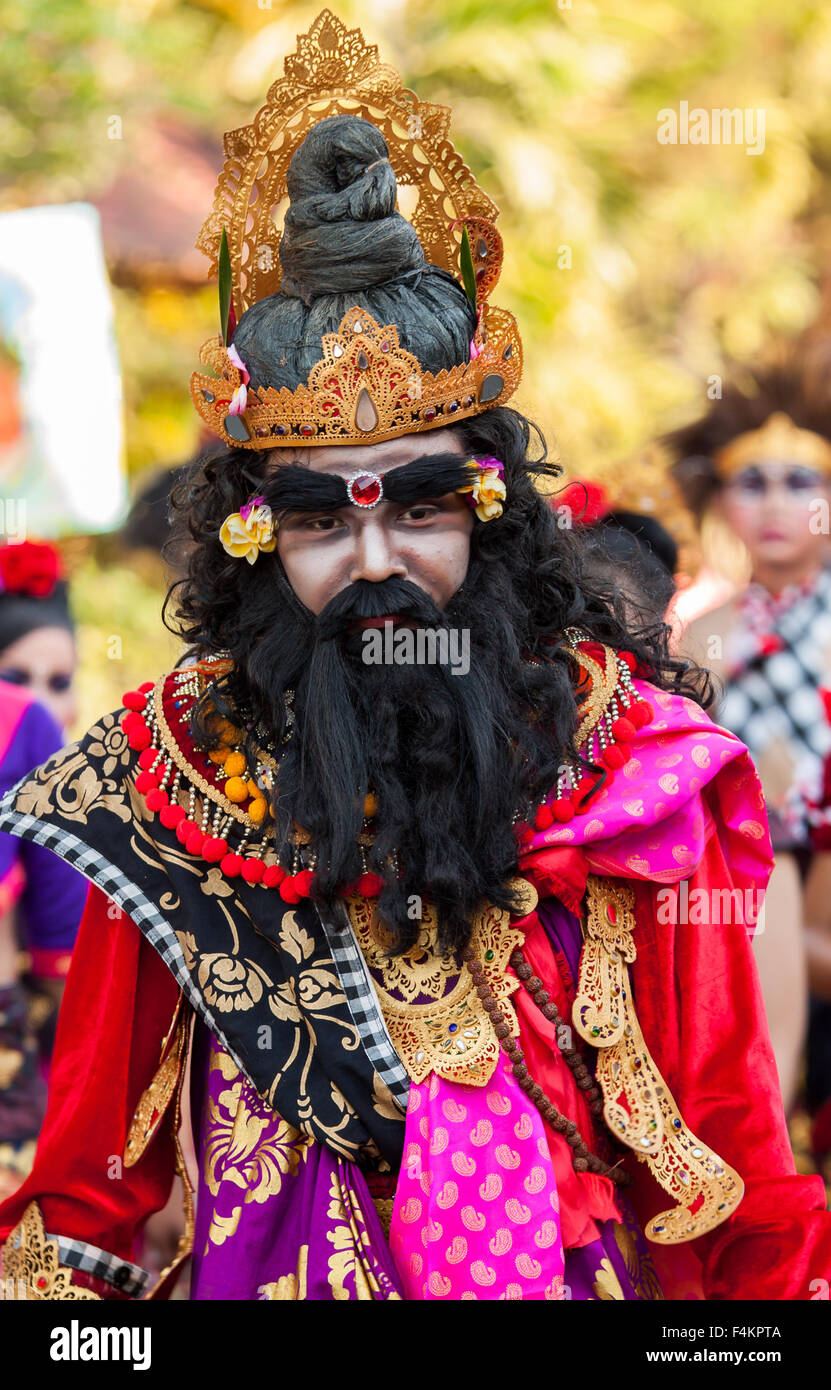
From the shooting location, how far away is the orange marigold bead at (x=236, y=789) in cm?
241

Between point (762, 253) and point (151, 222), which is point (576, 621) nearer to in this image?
point (151, 222)

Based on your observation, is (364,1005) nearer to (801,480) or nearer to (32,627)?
(32,627)

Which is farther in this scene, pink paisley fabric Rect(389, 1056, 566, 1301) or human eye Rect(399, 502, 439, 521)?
human eye Rect(399, 502, 439, 521)

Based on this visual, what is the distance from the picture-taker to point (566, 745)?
2383 mm

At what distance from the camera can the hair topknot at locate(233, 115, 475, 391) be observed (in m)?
2.31

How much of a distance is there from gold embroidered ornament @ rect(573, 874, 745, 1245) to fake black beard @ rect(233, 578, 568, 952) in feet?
0.64

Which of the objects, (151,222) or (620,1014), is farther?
(151,222)

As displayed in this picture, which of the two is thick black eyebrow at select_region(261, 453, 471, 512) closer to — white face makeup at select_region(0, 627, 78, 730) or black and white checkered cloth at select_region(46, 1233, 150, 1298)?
black and white checkered cloth at select_region(46, 1233, 150, 1298)

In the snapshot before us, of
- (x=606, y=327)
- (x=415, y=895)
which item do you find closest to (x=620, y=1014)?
(x=415, y=895)

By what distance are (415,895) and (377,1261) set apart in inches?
22.0

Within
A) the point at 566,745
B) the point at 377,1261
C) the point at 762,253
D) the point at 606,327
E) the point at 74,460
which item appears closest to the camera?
the point at 377,1261

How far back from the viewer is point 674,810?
2.32 m

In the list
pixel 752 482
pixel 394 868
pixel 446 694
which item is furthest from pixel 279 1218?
pixel 752 482

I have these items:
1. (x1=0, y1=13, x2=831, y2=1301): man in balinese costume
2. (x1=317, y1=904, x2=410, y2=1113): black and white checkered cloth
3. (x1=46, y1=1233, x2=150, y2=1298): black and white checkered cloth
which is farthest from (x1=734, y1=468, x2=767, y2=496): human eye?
(x1=46, y1=1233, x2=150, y2=1298): black and white checkered cloth
